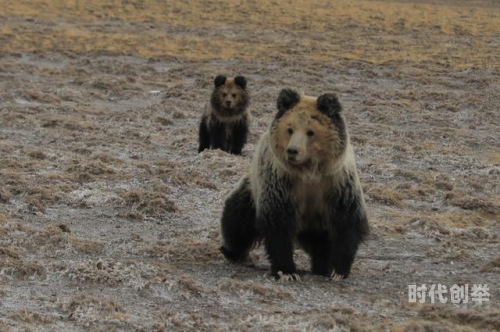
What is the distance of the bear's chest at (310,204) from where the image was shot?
6.94 meters

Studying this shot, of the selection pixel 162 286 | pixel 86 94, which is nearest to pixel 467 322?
pixel 162 286

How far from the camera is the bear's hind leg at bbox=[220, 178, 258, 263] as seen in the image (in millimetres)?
7574

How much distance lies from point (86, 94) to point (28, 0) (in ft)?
87.9

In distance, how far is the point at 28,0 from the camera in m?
46.7

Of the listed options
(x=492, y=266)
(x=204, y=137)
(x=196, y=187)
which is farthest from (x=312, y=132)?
(x=204, y=137)

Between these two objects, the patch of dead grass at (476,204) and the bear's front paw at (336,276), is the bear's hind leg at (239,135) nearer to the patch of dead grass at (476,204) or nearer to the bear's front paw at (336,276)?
the patch of dead grass at (476,204)

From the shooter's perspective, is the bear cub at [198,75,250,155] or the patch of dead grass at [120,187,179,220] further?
the bear cub at [198,75,250,155]

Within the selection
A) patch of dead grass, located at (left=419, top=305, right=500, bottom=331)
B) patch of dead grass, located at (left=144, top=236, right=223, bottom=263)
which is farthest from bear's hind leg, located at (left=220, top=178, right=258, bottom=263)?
patch of dead grass, located at (left=419, top=305, right=500, bottom=331)

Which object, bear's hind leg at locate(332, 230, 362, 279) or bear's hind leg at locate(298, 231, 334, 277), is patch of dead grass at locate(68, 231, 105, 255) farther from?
bear's hind leg at locate(332, 230, 362, 279)

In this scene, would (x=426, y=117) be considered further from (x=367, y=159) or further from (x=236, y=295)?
(x=236, y=295)

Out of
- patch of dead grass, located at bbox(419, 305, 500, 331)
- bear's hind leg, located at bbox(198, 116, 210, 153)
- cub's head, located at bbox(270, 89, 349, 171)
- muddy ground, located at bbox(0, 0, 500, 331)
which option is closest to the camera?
patch of dead grass, located at bbox(419, 305, 500, 331)

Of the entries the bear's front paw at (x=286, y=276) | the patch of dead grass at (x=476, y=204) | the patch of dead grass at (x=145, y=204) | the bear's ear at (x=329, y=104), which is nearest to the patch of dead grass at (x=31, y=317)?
the bear's front paw at (x=286, y=276)

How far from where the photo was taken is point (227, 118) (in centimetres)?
1498

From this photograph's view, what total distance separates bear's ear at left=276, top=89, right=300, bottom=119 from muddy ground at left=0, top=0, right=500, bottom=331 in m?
1.42
